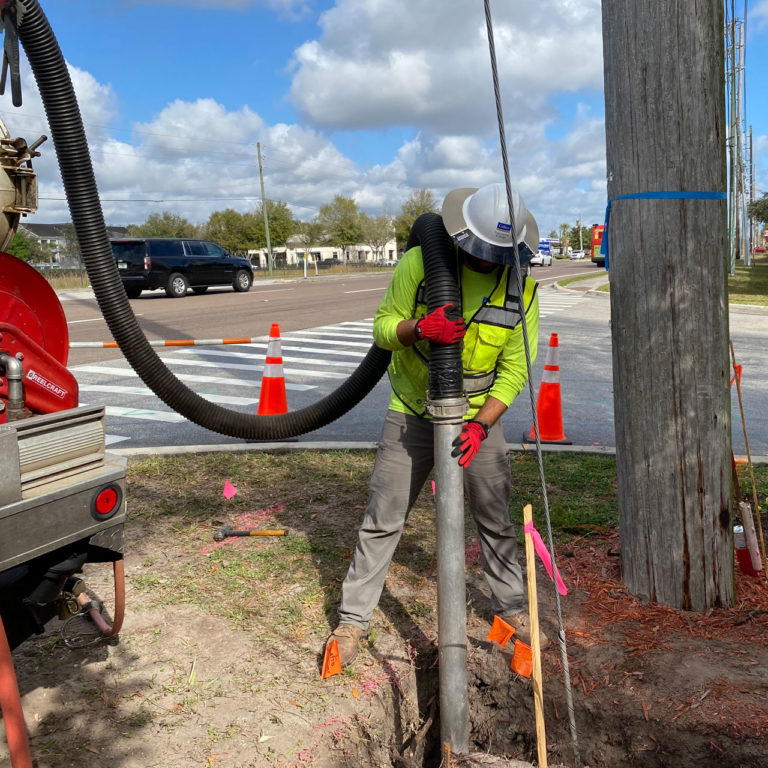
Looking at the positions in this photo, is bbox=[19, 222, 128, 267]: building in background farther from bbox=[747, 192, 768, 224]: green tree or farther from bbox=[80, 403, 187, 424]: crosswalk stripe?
bbox=[80, 403, 187, 424]: crosswalk stripe

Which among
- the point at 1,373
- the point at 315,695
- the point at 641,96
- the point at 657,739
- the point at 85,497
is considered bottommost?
A: the point at 657,739

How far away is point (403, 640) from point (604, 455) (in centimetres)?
311

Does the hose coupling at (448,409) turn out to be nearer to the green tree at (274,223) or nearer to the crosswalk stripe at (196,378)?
the crosswalk stripe at (196,378)

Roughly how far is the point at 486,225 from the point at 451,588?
128 centimetres

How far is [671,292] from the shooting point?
3.13 meters

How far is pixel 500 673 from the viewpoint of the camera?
10.1ft

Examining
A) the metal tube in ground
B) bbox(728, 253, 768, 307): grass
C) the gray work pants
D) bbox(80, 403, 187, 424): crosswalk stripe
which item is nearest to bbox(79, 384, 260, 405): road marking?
bbox(80, 403, 187, 424): crosswalk stripe

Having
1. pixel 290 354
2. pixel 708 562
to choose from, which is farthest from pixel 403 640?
pixel 290 354

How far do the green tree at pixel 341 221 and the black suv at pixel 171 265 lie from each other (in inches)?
1959

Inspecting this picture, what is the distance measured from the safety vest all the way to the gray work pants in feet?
0.41

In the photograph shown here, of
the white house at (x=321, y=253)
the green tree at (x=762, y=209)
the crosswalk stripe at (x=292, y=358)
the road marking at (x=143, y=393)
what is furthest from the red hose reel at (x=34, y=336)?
the white house at (x=321, y=253)

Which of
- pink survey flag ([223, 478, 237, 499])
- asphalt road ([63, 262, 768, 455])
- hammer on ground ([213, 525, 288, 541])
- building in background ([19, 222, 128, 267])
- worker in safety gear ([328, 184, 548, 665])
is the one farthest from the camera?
building in background ([19, 222, 128, 267])

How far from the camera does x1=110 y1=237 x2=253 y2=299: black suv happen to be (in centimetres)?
2103

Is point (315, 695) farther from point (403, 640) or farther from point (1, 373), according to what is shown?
point (1, 373)
